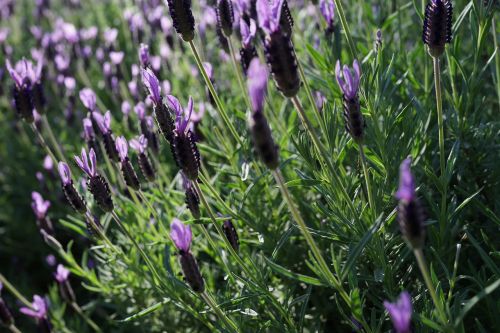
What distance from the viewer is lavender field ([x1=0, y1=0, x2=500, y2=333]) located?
1427 millimetres

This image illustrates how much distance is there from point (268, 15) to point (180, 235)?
0.54 metres

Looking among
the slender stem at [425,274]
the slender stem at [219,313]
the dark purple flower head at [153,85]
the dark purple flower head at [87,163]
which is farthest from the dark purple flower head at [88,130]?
the slender stem at [425,274]

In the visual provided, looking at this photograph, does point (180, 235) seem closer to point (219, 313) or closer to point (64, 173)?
point (219, 313)

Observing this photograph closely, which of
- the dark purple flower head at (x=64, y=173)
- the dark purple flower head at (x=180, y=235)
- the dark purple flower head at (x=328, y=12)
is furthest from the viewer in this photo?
the dark purple flower head at (x=328, y=12)

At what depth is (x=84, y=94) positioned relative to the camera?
2.33 meters

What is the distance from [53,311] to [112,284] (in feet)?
1.20

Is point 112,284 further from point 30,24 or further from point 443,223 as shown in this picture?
point 30,24

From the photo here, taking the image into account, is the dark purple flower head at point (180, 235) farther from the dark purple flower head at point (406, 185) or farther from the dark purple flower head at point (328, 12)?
the dark purple flower head at point (328, 12)

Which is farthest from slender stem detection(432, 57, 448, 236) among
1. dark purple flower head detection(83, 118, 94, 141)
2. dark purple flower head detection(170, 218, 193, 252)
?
dark purple flower head detection(83, 118, 94, 141)

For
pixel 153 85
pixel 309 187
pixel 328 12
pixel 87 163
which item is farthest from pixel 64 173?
pixel 328 12

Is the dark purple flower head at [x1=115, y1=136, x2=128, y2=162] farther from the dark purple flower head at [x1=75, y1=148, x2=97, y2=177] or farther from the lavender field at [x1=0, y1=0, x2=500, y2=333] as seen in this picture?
the dark purple flower head at [x1=75, y1=148, x2=97, y2=177]

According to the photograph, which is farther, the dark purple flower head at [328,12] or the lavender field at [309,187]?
the dark purple flower head at [328,12]

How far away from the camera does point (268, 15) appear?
120cm

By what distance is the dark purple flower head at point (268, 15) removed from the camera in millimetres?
1192
